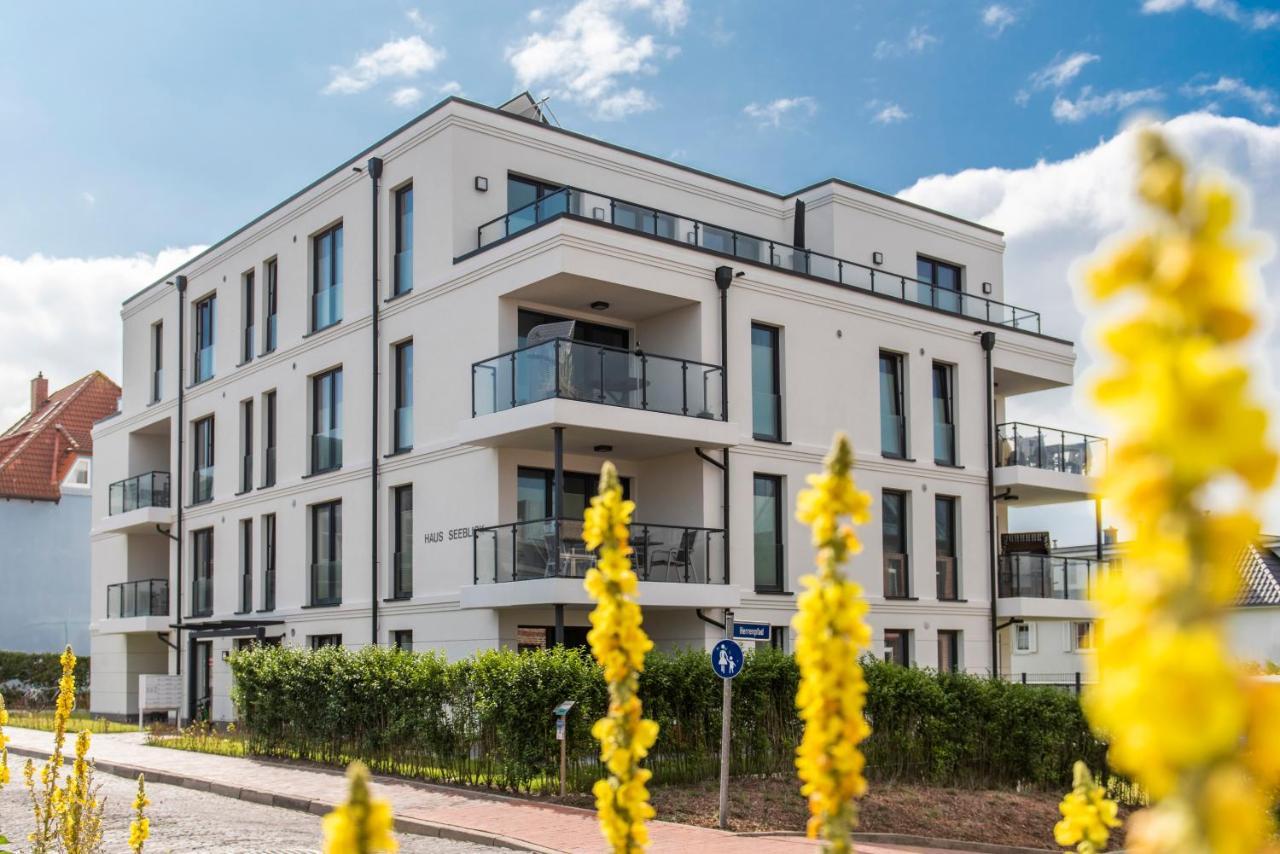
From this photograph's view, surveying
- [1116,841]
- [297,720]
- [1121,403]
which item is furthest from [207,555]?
[1121,403]

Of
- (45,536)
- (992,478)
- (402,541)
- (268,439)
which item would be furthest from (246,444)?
(45,536)

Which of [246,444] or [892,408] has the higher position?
[892,408]

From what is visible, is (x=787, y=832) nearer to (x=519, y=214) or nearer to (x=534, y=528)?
(x=534, y=528)

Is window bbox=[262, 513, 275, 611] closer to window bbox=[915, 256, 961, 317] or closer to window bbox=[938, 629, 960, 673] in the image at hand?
window bbox=[938, 629, 960, 673]

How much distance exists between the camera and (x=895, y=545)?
1069 inches

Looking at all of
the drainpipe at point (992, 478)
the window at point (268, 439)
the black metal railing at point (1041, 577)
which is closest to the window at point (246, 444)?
the window at point (268, 439)

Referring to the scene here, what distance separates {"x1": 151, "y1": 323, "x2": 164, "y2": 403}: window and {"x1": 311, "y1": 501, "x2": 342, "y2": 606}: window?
1066 cm

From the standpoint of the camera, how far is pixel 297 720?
21453mm

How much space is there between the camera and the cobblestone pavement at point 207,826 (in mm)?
13453

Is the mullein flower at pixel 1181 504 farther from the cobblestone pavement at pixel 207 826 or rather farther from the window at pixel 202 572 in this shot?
the window at pixel 202 572

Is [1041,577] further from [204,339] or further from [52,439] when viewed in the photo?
[52,439]

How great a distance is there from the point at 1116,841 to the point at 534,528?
974 cm

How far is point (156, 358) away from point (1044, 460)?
77.8 ft

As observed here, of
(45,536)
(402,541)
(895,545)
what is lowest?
(895,545)
